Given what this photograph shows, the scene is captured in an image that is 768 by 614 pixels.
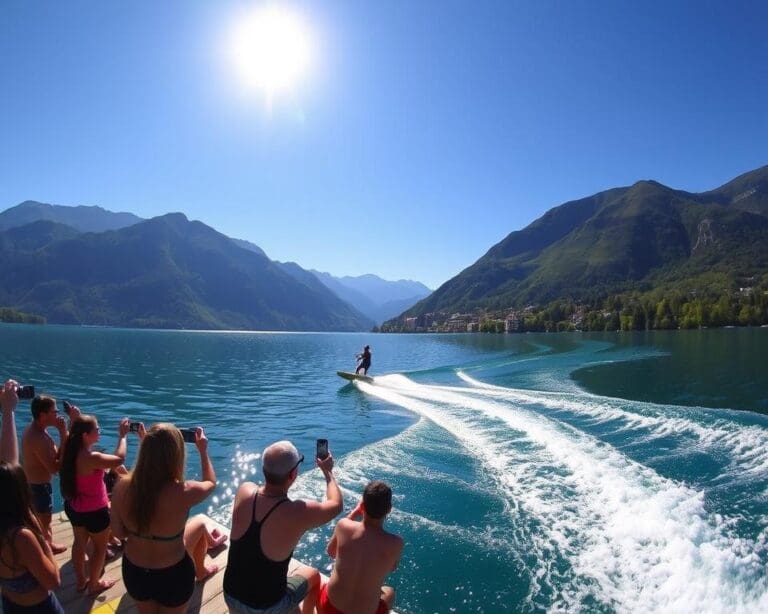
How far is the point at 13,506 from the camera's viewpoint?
3.69m

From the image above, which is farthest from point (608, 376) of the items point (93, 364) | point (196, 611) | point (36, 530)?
point (93, 364)

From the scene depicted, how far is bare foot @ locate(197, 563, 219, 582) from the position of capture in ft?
22.1

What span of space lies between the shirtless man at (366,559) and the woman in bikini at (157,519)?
1.62 m

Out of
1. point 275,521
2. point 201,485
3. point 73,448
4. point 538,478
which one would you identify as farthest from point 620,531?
point 73,448

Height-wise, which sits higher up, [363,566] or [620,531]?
[363,566]

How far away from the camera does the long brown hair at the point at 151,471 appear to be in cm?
434

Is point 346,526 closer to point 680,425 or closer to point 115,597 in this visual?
point 115,597

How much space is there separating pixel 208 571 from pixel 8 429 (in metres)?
3.47

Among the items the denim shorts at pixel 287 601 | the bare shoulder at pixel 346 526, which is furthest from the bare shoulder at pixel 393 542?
the denim shorts at pixel 287 601

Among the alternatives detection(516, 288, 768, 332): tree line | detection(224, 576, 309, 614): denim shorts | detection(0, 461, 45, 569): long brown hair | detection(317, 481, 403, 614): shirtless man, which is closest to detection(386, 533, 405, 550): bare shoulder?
detection(317, 481, 403, 614): shirtless man

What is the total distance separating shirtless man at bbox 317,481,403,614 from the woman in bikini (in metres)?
1.62

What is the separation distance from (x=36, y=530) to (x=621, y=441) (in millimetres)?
17471

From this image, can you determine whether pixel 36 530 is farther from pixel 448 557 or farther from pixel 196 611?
pixel 448 557

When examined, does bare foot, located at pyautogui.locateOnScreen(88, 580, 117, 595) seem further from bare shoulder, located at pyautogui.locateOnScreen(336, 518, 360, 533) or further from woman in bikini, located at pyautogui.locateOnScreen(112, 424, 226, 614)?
bare shoulder, located at pyautogui.locateOnScreen(336, 518, 360, 533)
